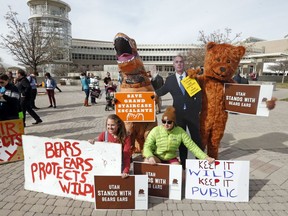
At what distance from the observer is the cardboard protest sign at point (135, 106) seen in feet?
12.0

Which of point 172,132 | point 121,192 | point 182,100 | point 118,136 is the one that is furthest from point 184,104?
point 121,192

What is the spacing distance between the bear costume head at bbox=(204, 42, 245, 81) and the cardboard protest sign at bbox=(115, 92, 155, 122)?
1.11 m

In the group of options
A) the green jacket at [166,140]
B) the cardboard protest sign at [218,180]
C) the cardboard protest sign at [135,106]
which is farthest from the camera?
the cardboard protest sign at [135,106]

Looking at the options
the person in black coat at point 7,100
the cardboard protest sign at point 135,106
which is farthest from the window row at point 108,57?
the cardboard protest sign at point 135,106

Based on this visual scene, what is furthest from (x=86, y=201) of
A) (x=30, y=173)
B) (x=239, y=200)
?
(x=239, y=200)

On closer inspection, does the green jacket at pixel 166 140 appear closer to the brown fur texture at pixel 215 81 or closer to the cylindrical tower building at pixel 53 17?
the brown fur texture at pixel 215 81

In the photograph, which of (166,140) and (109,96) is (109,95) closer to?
(109,96)

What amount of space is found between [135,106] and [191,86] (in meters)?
1.08

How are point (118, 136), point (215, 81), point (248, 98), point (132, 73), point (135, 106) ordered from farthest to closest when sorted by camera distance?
point (132, 73) < point (135, 106) < point (215, 81) < point (248, 98) < point (118, 136)

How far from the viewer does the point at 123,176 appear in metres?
2.47

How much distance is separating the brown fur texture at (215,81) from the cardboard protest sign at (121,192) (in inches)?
55.5

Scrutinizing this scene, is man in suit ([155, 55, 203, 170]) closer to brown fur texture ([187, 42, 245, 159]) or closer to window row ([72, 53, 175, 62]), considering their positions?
brown fur texture ([187, 42, 245, 159])

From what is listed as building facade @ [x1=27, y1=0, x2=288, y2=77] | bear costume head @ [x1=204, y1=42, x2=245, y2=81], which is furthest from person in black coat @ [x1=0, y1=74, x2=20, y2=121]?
building facade @ [x1=27, y1=0, x2=288, y2=77]

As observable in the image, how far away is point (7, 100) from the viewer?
4391 mm
